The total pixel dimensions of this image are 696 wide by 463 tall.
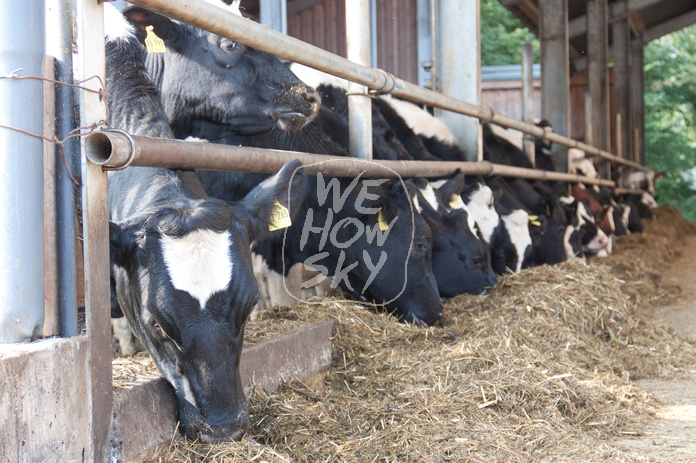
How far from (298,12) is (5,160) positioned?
11444 mm

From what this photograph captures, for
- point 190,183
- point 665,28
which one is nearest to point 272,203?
point 190,183

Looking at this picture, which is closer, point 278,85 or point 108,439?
point 108,439

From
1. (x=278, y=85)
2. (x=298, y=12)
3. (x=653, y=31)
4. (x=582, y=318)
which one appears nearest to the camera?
(x=278, y=85)

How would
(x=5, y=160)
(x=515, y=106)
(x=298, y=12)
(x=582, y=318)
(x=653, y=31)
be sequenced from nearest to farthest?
(x=5, y=160), (x=582, y=318), (x=298, y=12), (x=515, y=106), (x=653, y=31)

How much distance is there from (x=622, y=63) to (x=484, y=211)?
14512mm

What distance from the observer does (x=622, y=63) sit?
61.9 ft

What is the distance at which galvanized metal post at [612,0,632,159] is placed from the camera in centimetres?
1881

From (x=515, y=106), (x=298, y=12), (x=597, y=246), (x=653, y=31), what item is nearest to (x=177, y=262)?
(x=597, y=246)

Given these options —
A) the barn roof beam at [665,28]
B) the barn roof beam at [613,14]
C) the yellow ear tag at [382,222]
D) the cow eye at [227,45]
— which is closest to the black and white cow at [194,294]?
the cow eye at [227,45]

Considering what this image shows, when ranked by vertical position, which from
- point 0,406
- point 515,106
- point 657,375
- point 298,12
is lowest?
point 657,375

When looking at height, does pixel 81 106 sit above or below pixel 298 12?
below

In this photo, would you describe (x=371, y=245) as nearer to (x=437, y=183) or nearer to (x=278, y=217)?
(x=437, y=183)

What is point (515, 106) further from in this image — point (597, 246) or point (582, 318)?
point (582, 318)

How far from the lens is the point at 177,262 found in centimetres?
231
